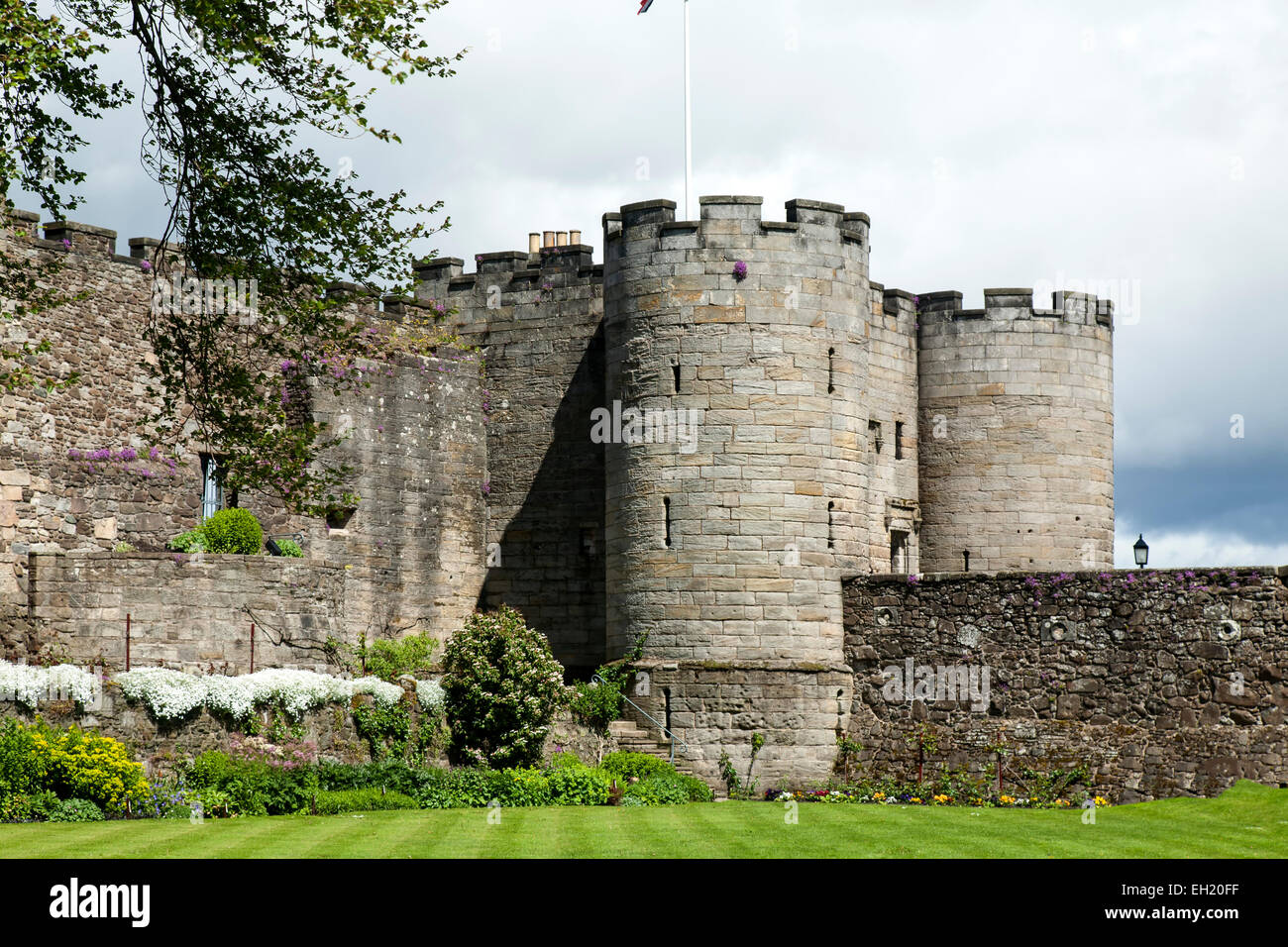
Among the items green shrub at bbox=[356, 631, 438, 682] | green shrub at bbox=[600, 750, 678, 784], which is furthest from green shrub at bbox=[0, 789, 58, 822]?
green shrub at bbox=[600, 750, 678, 784]

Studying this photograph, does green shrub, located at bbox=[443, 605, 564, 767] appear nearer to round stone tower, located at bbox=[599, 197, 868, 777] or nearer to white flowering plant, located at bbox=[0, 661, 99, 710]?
round stone tower, located at bbox=[599, 197, 868, 777]

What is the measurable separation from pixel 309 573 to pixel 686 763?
768cm

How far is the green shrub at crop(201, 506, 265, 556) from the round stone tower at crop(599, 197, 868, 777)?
22.5 feet

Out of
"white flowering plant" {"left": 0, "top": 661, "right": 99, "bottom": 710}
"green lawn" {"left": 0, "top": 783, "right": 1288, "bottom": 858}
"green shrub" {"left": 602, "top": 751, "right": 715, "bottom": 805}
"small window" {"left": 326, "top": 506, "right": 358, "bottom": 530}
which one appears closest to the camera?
"green lawn" {"left": 0, "top": 783, "right": 1288, "bottom": 858}

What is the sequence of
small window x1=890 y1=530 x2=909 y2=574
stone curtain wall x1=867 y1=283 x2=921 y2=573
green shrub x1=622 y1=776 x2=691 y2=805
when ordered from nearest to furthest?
green shrub x1=622 y1=776 x2=691 y2=805 < stone curtain wall x1=867 y1=283 x2=921 y2=573 < small window x1=890 y1=530 x2=909 y2=574

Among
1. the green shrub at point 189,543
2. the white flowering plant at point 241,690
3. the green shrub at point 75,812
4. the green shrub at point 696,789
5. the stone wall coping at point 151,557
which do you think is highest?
the green shrub at point 189,543

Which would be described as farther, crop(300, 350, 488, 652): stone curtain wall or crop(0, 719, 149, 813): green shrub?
crop(300, 350, 488, 652): stone curtain wall

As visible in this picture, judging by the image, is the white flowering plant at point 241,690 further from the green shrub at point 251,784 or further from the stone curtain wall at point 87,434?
the stone curtain wall at point 87,434

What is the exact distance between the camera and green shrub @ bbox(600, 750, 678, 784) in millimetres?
29781

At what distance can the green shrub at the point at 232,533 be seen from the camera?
30062mm

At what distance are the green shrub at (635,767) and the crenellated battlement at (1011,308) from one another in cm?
1306

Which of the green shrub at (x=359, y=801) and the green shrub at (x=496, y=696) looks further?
the green shrub at (x=496, y=696)

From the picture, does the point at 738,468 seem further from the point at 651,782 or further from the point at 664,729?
the point at 651,782

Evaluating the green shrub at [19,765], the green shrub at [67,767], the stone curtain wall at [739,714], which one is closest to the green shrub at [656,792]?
the stone curtain wall at [739,714]
